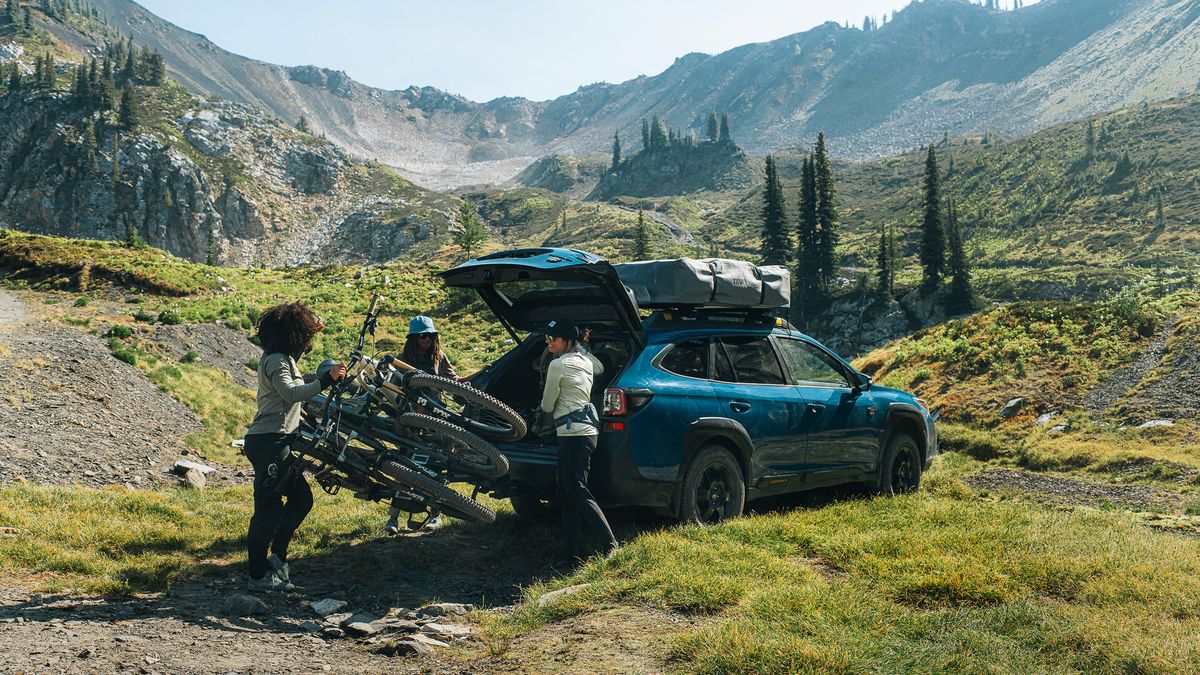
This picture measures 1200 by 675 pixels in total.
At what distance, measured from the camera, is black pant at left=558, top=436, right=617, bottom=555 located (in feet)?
22.3

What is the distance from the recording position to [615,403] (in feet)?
22.9

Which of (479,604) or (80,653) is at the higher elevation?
(80,653)

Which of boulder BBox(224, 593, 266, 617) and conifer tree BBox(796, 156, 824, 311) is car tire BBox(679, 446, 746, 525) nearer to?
boulder BBox(224, 593, 266, 617)

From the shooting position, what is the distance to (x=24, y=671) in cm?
436

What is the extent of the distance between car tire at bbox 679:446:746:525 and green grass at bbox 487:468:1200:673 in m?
0.25

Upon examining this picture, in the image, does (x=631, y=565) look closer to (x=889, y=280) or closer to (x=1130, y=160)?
(x=889, y=280)

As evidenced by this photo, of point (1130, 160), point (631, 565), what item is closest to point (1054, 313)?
point (631, 565)

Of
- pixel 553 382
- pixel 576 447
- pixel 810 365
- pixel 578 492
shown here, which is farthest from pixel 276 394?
pixel 810 365

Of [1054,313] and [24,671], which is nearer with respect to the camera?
[24,671]

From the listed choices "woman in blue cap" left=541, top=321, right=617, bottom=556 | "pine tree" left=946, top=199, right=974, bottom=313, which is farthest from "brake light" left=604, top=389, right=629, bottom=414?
"pine tree" left=946, top=199, right=974, bottom=313

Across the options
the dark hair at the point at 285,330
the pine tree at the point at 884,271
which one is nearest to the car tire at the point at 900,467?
the dark hair at the point at 285,330

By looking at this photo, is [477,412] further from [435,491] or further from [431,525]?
[431,525]

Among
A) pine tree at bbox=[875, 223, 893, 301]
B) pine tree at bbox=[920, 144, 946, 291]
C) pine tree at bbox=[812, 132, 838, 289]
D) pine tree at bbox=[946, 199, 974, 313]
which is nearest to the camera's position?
pine tree at bbox=[946, 199, 974, 313]

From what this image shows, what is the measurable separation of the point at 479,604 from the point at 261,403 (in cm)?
259
